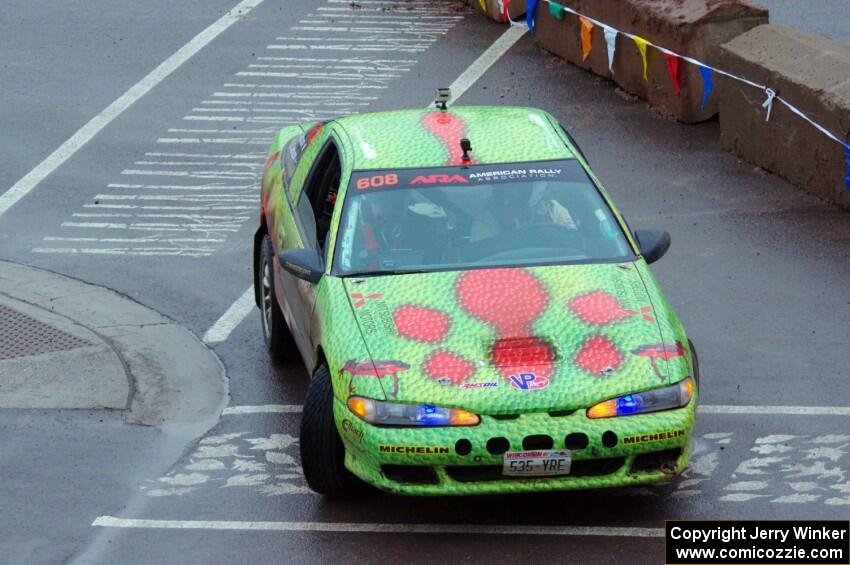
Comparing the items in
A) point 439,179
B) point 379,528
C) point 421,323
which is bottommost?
point 379,528

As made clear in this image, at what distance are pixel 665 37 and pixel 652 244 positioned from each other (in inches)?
288

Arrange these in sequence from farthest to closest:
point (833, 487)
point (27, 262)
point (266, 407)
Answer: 1. point (27, 262)
2. point (266, 407)
3. point (833, 487)

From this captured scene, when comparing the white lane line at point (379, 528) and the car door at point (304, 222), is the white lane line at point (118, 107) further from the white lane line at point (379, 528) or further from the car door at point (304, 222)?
the white lane line at point (379, 528)

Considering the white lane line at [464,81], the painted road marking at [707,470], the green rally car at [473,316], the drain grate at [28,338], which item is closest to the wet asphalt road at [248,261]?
the painted road marking at [707,470]

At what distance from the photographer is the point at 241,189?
1502 cm

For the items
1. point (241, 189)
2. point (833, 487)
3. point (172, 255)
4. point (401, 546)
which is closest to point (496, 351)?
point (401, 546)

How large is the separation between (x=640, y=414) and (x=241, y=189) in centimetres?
777

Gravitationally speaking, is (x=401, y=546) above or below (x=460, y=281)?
below

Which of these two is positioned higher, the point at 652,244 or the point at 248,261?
the point at 652,244

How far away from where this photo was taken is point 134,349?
446 inches

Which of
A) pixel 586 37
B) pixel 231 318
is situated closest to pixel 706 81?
pixel 586 37

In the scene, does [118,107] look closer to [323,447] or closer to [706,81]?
[706,81]

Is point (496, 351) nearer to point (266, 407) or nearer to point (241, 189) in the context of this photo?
point (266, 407)

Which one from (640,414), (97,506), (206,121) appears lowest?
(206,121)
